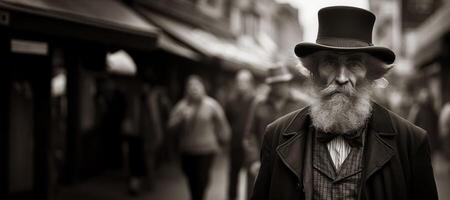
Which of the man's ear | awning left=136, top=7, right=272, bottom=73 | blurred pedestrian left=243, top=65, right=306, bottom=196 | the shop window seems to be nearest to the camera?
the man's ear

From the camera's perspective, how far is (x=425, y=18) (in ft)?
78.2

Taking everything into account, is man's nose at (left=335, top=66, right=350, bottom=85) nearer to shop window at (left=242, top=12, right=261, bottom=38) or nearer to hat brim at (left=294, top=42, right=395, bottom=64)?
hat brim at (left=294, top=42, right=395, bottom=64)

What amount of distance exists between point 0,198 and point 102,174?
5.69 m

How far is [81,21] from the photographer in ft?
20.5

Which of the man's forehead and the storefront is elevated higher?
the man's forehead

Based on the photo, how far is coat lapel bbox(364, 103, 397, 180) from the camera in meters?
2.74

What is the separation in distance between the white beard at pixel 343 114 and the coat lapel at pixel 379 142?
0.05m

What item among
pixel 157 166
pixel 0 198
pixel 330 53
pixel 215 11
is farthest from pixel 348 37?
pixel 215 11

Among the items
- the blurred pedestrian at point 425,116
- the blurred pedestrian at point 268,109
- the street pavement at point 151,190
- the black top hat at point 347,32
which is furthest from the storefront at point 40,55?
the blurred pedestrian at point 425,116

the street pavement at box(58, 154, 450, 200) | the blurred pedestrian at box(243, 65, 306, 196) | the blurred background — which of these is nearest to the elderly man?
the blurred background

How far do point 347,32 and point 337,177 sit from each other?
0.75 meters

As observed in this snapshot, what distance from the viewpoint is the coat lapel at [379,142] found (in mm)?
2742

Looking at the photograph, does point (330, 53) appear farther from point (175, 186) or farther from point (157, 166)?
point (157, 166)

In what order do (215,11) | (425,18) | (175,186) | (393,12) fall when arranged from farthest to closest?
(393,12)
(425,18)
(215,11)
(175,186)
